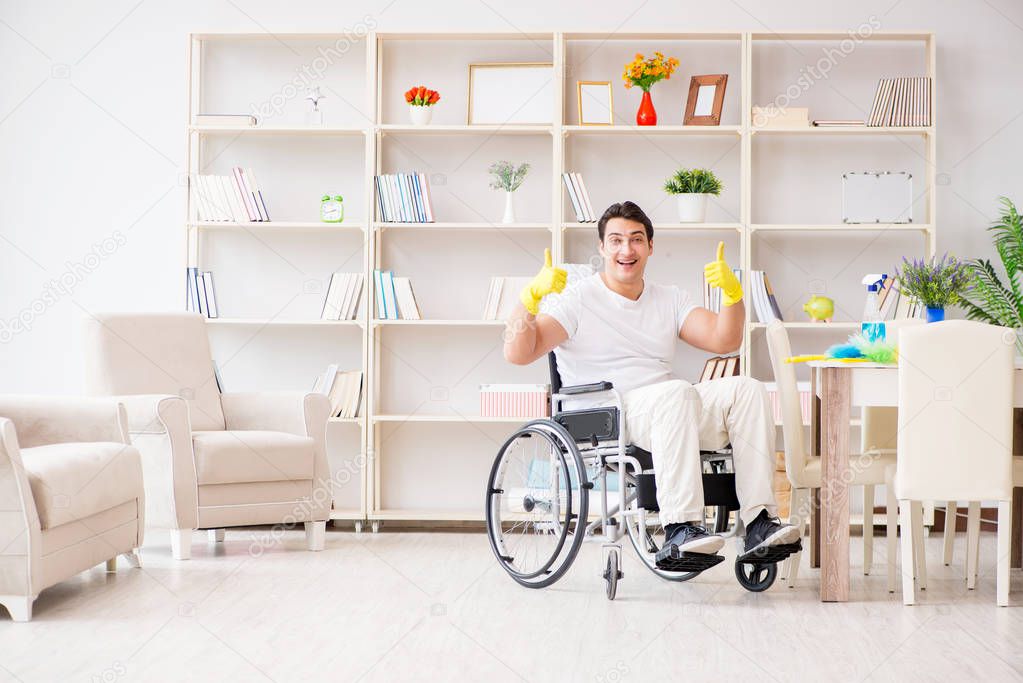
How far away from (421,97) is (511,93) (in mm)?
397

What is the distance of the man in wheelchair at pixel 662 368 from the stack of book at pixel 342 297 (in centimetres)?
133

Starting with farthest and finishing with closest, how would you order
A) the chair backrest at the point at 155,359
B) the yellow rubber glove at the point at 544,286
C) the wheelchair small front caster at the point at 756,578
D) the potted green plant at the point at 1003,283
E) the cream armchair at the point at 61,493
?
the potted green plant at the point at 1003,283
the chair backrest at the point at 155,359
the yellow rubber glove at the point at 544,286
the wheelchair small front caster at the point at 756,578
the cream armchair at the point at 61,493

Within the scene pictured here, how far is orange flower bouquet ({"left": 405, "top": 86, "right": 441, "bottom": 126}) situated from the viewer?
451 centimetres

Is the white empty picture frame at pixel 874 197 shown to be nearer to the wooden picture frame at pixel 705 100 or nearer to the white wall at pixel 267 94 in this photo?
the white wall at pixel 267 94

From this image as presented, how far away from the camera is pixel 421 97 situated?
14.8 ft

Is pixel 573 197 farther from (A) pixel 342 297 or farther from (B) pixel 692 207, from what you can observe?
(A) pixel 342 297

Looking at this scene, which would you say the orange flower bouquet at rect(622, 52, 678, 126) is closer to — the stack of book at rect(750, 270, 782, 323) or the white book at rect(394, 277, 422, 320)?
the stack of book at rect(750, 270, 782, 323)

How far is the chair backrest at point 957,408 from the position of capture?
9.39 ft

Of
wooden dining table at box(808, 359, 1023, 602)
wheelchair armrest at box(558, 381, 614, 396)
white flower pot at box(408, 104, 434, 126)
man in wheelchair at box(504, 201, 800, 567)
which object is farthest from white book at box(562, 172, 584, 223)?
wooden dining table at box(808, 359, 1023, 602)

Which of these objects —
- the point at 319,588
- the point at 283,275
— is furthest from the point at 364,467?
the point at 319,588

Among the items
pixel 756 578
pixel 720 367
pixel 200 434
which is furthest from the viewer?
pixel 720 367

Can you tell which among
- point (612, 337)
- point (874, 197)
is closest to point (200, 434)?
point (612, 337)

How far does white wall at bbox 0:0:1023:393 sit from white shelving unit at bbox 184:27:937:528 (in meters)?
0.04

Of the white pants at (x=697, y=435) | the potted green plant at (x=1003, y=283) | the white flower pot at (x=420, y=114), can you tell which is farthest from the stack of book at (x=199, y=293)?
the potted green plant at (x=1003, y=283)
